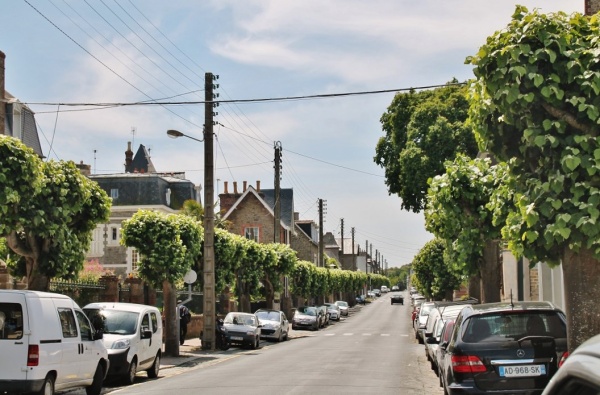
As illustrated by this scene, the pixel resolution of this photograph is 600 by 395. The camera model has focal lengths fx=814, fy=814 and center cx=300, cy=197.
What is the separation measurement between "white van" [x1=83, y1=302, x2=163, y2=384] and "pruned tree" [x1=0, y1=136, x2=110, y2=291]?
4.42ft

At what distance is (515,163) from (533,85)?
1066 millimetres

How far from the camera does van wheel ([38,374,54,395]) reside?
41.9 ft

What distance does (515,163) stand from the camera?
10.2m

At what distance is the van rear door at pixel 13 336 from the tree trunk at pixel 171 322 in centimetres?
1465

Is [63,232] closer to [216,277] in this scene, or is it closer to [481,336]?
[481,336]

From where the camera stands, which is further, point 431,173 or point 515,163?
point 431,173

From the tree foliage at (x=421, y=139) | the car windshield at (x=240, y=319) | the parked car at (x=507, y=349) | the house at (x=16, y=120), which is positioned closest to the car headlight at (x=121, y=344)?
the parked car at (x=507, y=349)

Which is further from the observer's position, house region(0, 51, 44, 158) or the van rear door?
house region(0, 51, 44, 158)

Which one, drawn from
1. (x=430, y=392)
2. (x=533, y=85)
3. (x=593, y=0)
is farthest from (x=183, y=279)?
(x=533, y=85)

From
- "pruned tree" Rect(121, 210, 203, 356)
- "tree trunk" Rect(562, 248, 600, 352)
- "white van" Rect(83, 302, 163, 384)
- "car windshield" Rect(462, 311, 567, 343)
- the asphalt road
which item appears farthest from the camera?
"pruned tree" Rect(121, 210, 203, 356)

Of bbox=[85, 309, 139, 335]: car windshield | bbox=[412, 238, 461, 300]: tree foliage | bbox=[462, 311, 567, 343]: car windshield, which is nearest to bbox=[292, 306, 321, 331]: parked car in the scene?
bbox=[412, 238, 461, 300]: tree foliage

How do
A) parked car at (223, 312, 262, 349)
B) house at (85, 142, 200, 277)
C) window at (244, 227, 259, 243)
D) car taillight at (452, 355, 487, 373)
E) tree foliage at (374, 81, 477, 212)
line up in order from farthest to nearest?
1. window at (244, 227, 259, 243)
2. house at (85, 142, 200, 277)
3. tree foliage at (374, 81, 477, 212)
4. parked car at (223, 312, 262, 349)
5. car taillight at (452, 355, 487, 373)

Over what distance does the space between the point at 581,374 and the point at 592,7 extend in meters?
19.2

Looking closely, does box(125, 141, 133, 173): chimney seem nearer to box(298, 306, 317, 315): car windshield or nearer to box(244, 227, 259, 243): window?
box(244, 227, 259, 243): window
